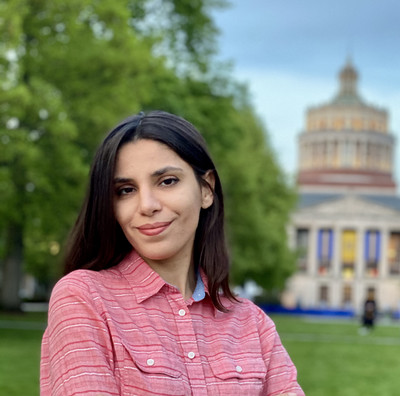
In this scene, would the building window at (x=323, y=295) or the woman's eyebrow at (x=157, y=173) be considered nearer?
the woman's eyebrow at (x=157, y=173)

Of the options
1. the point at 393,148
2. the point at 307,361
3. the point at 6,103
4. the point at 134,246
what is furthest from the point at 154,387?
the point at 393,148

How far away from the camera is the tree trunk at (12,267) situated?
2495 cm

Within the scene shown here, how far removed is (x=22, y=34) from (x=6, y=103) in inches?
109

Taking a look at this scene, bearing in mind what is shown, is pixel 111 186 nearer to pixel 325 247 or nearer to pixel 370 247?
pixel 325 247

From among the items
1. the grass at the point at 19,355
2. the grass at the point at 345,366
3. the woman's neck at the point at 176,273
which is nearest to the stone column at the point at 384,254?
the grass at the point at 345,366

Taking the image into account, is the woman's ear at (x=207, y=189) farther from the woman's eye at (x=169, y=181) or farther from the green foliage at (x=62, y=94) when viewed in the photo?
the green foliage at (x=62, y=94)

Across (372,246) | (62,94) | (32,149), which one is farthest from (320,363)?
(372,246)

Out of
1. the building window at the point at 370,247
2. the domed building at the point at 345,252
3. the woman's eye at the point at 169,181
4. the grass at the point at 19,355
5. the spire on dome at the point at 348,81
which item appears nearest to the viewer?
the woman's eye at the point at 169,181

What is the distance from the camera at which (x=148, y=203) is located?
205 centimetres

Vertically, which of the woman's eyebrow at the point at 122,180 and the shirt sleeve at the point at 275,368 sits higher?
the woman's eyebrow at the point at 122,180

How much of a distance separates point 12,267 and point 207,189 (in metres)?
24.0

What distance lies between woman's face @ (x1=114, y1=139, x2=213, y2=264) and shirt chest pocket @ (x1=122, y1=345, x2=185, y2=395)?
0.86 feet

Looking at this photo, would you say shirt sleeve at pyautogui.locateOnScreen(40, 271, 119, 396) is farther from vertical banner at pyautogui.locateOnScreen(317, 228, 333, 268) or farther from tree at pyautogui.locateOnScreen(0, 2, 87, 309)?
vertical banner at pyautogui.locateOnScreen(317, 228, 333, 268)

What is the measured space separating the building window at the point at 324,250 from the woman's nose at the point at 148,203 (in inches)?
3481
